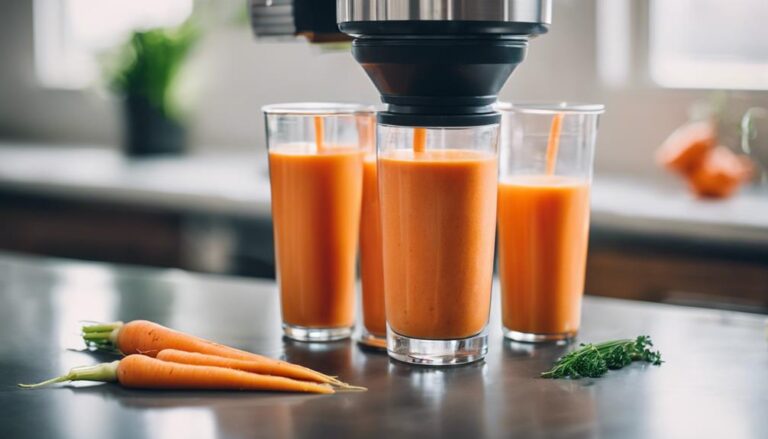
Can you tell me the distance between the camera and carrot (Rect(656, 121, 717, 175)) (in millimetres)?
2367

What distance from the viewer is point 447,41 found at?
1017 mm

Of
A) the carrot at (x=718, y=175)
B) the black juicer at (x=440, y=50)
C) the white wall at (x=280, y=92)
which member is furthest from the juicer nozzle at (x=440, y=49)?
the white wall at (x=280, y=92)

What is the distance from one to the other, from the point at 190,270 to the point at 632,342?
1678 mm

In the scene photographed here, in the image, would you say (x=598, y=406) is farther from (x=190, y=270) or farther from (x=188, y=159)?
(x=188, y=159)

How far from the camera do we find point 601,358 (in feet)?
3.52

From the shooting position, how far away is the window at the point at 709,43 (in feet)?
8.45

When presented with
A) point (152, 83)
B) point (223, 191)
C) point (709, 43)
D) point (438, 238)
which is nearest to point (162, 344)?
point (438, 238)

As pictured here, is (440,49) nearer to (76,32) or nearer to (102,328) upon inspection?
(102,328)

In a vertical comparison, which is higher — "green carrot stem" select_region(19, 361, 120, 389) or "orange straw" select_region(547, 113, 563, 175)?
"orange straw" select_region(547, 113, 563, 175)

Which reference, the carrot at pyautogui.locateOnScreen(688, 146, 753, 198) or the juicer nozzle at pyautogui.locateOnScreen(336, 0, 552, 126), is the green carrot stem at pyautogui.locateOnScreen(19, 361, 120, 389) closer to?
the juicer nozzle at pyautogui.locateOnScreen(336, 0, 552, 126)

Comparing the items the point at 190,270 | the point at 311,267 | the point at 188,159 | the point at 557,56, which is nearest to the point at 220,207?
the point at 190,270

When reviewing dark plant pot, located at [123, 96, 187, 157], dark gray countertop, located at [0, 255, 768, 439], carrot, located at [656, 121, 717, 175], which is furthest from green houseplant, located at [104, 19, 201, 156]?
dark gray countertop, located at [0, 255, 768, 439]

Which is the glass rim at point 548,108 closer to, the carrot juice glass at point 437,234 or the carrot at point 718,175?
the carrot juice glass at point 437,234

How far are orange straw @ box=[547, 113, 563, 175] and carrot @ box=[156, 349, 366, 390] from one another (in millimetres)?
383
